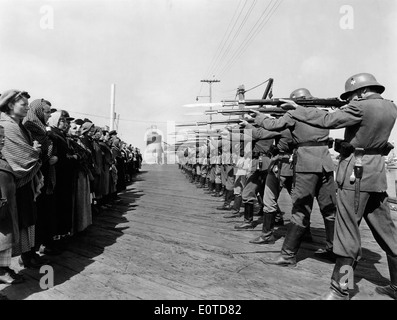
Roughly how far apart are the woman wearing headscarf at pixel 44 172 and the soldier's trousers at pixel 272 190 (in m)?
2.95

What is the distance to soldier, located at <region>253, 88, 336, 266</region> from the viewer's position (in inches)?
145

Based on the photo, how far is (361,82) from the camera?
2.93m

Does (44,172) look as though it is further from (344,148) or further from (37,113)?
(344,148)

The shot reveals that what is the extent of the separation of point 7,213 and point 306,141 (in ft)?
10.9

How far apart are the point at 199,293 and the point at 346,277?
130cm

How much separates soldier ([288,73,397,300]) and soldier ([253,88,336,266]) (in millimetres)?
796

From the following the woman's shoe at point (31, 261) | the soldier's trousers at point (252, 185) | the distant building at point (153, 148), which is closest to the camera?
the woman's shoe at point (31, 261)

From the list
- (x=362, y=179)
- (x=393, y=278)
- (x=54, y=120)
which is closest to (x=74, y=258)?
(x=54, y=120)

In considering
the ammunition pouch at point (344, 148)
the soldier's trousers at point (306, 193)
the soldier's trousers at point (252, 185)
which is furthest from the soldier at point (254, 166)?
the ammunition pouch at point (344, 148)

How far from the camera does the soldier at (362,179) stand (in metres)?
2.77

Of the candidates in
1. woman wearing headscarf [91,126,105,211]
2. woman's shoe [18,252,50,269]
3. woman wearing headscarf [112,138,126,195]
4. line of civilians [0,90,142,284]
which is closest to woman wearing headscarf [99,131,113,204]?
woman wearing headscarf [91,126,105,211]

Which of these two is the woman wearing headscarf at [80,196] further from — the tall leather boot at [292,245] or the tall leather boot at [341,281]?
the tall leather boot at [341,281]
